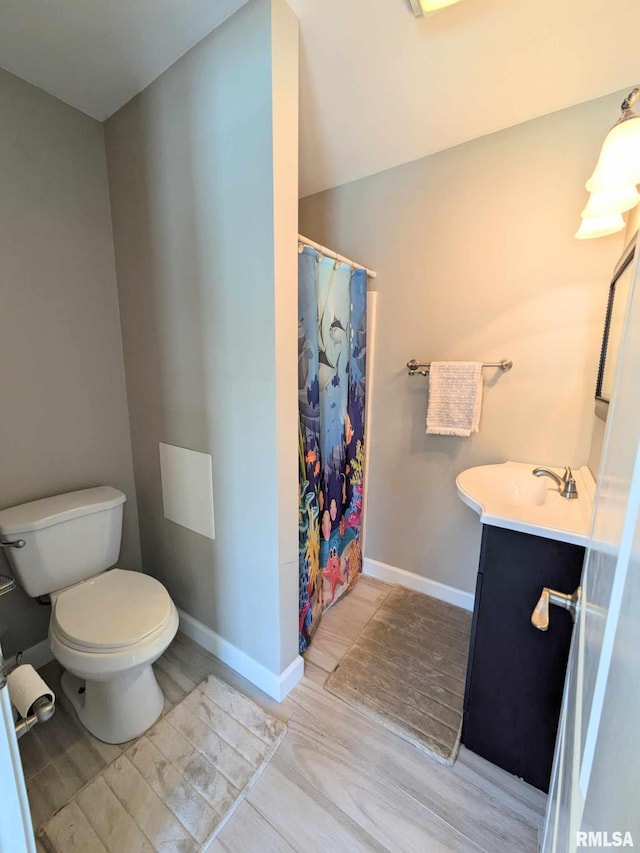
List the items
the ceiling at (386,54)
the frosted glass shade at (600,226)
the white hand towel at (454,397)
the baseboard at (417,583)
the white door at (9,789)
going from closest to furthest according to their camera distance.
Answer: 1. the white door at (9,789)
2. the ceiling at (386,54)
3. the frosted glass shade at (600,226)
4. the white hand towel at (454,397)
5. the baseboard at (417,583)

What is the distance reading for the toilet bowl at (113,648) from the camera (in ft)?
3.73

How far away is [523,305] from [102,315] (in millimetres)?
1989

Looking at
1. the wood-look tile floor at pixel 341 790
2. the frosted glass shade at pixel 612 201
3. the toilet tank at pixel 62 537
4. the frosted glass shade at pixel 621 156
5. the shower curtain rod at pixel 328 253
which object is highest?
the frosted glass shade at pixel 621 156

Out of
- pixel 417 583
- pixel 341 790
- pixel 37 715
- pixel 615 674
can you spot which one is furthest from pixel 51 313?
pixel 417 583

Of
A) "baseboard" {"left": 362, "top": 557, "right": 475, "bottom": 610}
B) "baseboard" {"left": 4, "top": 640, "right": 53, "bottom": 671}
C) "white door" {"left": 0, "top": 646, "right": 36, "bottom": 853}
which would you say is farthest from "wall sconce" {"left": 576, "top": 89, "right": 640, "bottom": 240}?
"baseboard" {"left": 4, "top": 640, "right": 53, "bottom": 671}

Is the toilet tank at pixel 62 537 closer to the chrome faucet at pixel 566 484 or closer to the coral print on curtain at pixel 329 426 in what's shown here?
the coral print on curtain at pixel 329 426

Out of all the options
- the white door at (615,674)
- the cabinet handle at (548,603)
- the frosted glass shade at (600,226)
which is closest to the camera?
the white door at (615,674)

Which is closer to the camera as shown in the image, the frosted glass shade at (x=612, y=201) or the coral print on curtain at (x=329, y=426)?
the frosted glass shade at (x=612, y=201)

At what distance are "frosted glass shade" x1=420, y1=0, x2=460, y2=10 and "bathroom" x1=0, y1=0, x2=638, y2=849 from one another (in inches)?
3.6

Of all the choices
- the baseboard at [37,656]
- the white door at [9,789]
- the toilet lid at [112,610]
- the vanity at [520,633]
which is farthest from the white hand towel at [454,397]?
the baseboard at [37,656]

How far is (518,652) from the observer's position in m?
1.07

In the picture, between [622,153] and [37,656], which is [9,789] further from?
[622,153]

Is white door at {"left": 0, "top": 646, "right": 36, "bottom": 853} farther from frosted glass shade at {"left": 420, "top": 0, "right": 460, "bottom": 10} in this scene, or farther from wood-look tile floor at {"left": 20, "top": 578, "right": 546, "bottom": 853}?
frosted glass shade at {"left": 420, "top": 0, "right": 460, "bottom": 10}

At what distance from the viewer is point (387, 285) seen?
6.26ft
